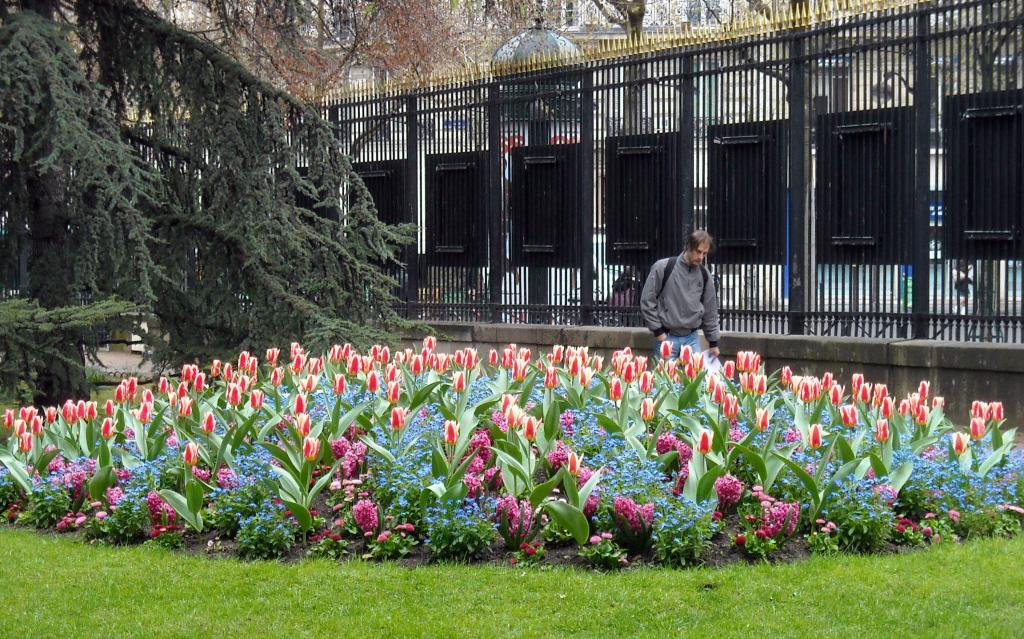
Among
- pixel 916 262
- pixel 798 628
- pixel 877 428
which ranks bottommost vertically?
pixel 798 628

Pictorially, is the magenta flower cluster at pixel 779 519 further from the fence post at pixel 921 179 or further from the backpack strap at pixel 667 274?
the fence post at pixel 921 179

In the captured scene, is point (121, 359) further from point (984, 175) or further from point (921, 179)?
point (984, 175)

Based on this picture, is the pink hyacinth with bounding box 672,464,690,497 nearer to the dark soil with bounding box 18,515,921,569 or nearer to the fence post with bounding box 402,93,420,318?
the dark soil with bounding box 18,515,921,569

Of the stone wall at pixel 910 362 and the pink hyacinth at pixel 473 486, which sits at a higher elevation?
the stone wall at pixel 910 362

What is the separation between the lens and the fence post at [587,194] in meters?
16.2

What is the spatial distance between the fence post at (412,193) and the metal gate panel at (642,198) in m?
3.35

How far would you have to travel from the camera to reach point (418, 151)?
1853 centimetres

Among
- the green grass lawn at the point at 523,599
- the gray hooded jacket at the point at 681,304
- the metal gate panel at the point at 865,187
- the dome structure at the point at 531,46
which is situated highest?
the dome structure at the point at 531,46

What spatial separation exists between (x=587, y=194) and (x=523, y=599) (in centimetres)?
1022

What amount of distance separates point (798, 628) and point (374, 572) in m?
2.07

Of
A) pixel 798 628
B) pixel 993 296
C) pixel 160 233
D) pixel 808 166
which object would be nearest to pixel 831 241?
pixel 808 166

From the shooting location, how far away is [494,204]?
17469 millimetres

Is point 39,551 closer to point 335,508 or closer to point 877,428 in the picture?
point 335,508

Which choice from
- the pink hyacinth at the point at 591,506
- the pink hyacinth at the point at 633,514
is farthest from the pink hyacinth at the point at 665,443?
the pink hyacinth at the point at 633,514
